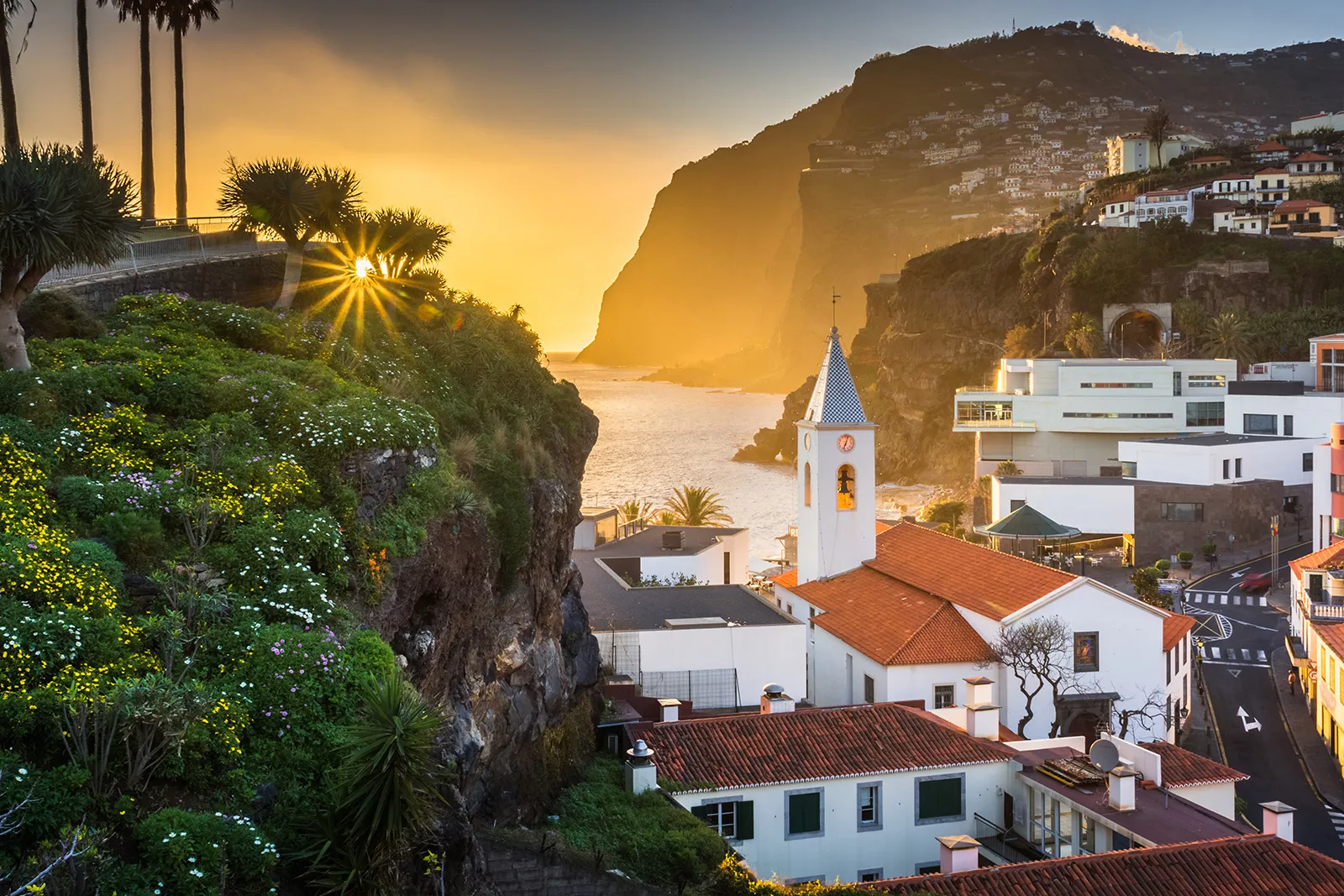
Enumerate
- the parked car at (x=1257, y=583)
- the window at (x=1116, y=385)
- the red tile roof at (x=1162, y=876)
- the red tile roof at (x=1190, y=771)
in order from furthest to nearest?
the window at (x=1116, y=385)
the parked car at (x=1257, y=583)
the red tile roof at (x=1190, y=771)
the red tile roof at (x=1162, y=876)

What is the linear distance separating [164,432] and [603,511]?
5156 centimetres

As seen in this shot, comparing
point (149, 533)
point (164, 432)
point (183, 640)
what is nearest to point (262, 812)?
point (183, 640)

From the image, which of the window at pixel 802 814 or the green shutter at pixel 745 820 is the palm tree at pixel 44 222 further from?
the window at pixel 802 814

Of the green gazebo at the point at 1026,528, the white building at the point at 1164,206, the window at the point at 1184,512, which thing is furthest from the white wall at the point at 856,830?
the white building at the point at 1164,206

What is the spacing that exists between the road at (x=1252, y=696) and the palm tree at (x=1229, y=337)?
4555 centimetres

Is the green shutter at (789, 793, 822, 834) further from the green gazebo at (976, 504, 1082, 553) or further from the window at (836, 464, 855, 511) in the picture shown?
the green gazebo at (976, 504, 1082, 553)

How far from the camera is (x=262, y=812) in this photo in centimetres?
973

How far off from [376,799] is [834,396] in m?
36.3

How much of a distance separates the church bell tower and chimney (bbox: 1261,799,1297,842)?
2287 cm

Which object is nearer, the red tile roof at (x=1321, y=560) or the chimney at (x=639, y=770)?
the chimney at (x=639, y=770)

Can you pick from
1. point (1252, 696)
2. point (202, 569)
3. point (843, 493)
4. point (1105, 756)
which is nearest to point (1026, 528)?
point (843, 493)

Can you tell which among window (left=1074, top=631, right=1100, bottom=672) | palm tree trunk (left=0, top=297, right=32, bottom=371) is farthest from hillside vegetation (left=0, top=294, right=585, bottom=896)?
window (left=1074, top=631, right=1100, bottom=672)

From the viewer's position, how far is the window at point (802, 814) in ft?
77.6

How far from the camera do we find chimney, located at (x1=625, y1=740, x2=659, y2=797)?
65.3 ft
